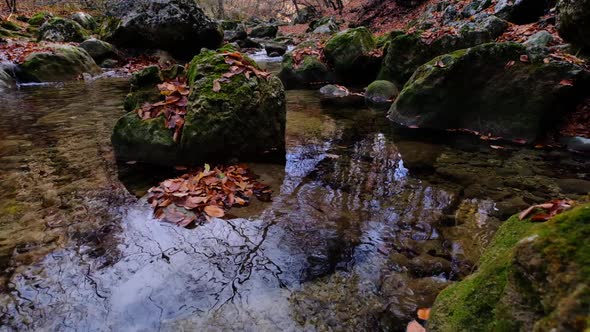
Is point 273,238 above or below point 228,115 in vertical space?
below

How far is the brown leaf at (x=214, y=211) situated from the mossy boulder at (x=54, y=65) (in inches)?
455

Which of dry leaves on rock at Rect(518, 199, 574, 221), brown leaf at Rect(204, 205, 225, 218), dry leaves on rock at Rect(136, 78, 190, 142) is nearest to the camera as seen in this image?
dry leaves on rock at Rect(518, 199, 574, 221)

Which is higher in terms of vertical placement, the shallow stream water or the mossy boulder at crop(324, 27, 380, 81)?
the mossy boulder at crop(324, 27, 380, 81)

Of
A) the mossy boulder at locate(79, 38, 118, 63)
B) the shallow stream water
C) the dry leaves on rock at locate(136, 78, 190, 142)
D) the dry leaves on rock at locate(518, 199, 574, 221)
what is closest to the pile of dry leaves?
the shallow stream water

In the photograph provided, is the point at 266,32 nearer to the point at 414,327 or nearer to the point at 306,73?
the point at 306,73

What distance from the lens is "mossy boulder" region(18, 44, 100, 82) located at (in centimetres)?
1188

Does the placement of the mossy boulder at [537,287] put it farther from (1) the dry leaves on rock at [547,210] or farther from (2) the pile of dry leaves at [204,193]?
(2) the pile of dry leaves at [204,193]

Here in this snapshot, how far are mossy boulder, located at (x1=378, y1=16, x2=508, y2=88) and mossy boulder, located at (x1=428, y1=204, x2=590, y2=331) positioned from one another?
25.7 ft

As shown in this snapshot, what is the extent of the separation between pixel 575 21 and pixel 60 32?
1999cm

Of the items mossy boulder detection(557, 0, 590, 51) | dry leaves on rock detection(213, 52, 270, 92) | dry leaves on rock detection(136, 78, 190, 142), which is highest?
mossy boulder detection(557, 0, 590, 51)

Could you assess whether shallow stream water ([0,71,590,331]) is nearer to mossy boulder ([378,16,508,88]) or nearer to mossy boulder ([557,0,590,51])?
mossy boulder ([557,0,590,51])

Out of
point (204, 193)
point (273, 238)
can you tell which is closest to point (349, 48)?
point (204, 193)

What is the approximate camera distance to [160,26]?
15742mm

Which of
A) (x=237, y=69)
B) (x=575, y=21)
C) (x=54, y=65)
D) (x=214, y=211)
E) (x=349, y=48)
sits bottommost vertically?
(x=54, y=65)
